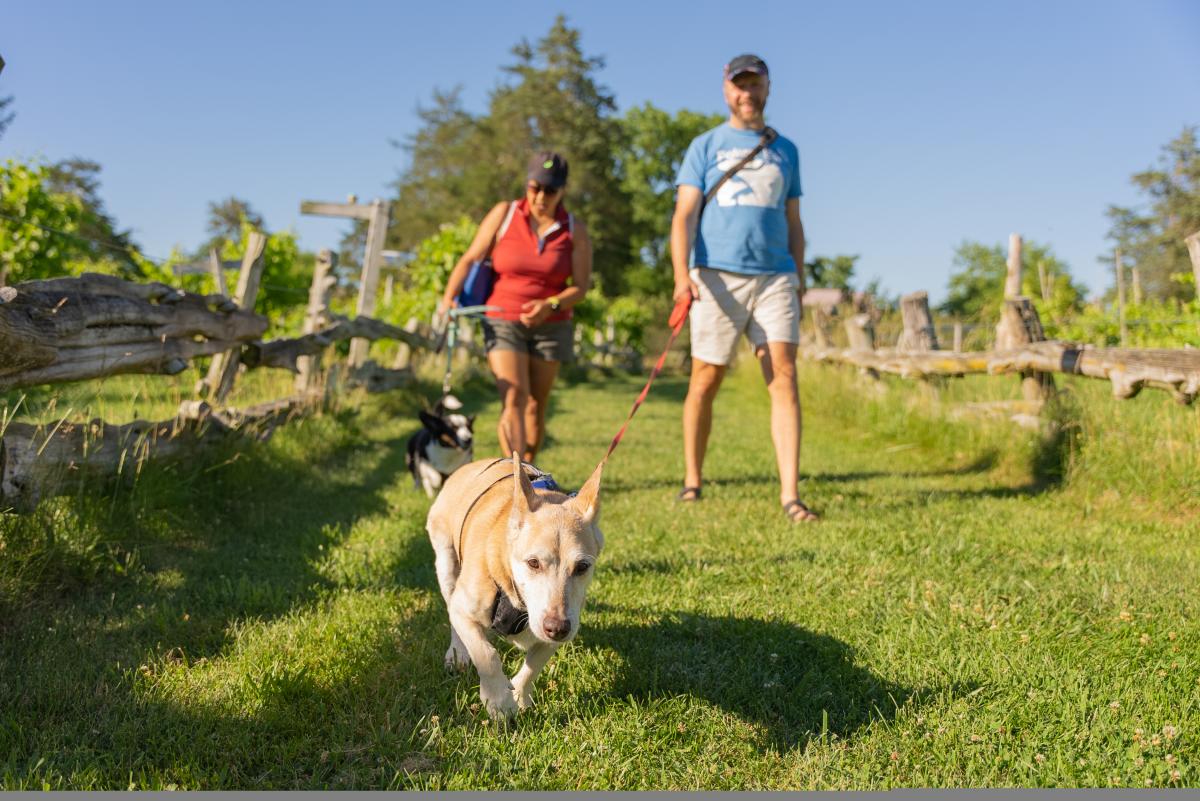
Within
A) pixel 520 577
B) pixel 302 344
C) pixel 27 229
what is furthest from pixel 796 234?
pixel 27 229

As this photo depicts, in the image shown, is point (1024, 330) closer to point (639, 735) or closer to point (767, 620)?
point (767, 620)

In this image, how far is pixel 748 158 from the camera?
567 cm

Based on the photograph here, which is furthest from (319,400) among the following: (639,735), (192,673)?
(639,735)

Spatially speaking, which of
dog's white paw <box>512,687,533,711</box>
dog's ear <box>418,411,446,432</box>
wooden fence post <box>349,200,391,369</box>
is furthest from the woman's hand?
wooden fence post <box>349,200,391,369</box>

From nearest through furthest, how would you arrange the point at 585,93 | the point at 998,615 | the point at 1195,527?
the point at 998,615, the point at 1195,527, the point at 585,93

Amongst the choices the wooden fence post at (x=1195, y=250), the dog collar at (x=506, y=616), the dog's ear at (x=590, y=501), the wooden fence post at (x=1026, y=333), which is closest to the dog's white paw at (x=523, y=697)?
the dog collar at (x=506, y=616)

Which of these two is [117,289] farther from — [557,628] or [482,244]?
[557,628]

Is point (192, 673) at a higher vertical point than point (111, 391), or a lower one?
lower

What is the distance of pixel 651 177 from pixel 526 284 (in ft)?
162

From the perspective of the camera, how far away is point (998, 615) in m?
3.61

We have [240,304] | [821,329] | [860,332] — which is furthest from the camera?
[821,329]

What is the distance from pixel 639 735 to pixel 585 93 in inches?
1940

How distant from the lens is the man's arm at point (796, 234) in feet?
19.7

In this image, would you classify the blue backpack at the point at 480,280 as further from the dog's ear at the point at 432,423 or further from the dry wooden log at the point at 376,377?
the dry wooden log at the point at 376,377
